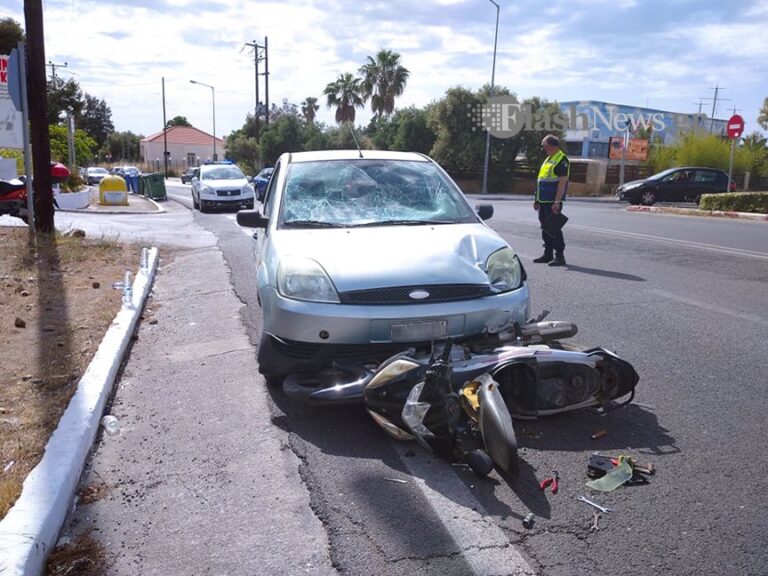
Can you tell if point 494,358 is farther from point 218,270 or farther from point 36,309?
point 218,270

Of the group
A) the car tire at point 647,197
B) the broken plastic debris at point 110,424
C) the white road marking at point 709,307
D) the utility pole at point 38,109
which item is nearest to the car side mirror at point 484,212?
the white road marking at point 709,307

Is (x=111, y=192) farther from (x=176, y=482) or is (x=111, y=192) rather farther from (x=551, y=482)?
(x=551, y=482)

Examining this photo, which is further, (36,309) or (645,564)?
(36,309)

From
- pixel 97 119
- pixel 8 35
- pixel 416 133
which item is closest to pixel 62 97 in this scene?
pixel 8 35

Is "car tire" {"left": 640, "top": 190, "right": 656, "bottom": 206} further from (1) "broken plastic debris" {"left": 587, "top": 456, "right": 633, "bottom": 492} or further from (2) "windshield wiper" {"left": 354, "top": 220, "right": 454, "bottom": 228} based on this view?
(1) "broken plastic debris" {"left": 587, "top": 456, "right": 633, "bottom": 492}

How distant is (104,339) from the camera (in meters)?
5.74

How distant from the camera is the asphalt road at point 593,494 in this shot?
284 cm

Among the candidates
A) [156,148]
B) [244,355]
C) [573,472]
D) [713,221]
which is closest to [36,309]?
[244,355]

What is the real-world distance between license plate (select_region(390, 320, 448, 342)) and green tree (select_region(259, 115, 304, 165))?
183 feet

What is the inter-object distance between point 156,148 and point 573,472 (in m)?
99.1

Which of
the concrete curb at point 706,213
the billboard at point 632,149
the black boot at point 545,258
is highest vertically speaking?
the billboard at point 632,149

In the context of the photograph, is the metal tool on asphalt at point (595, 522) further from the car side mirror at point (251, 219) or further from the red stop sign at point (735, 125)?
the red stop sign at point (735, 125)

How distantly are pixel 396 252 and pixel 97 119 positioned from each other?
102m

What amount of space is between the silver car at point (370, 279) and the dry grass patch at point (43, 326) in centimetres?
142
